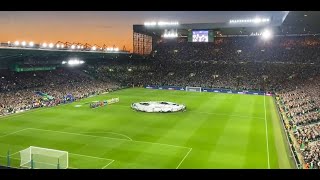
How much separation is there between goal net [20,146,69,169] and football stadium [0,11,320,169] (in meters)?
0.07

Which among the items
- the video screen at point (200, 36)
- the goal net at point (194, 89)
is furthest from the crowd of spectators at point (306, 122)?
the video screen at point (200, 36)

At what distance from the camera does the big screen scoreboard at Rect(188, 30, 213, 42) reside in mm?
76125

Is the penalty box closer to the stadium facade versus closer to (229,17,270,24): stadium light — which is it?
the stadium facade

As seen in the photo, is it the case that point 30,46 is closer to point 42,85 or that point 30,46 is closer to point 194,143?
point 42,85

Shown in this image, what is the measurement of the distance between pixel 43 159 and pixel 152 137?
1125cm

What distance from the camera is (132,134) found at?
32125mm

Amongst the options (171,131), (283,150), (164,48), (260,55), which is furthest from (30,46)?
(260,55)

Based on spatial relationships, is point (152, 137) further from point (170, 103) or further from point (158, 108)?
point (170, 103)

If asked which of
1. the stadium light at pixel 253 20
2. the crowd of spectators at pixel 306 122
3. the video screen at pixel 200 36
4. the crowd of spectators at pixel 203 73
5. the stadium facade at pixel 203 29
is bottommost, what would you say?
the crowd of spectators at pixel 306 122

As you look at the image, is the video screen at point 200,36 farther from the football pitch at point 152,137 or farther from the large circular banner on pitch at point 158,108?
the large circular banner on pitch at point 158,108

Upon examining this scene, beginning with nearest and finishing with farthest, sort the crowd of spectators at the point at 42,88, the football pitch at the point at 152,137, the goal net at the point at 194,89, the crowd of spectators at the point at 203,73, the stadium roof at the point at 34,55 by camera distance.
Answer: the football pitch at the point at 152,137, the crowd of spectators at the point at 42,88, the stadium roof at the point at 34,55, the crowd of spectators at the point at 203,73, the goal net at the point at 194,89

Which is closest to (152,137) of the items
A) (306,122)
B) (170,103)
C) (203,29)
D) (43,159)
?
(43,159)

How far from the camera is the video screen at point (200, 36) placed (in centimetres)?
7624

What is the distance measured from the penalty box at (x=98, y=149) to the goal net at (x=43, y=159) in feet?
2.62
